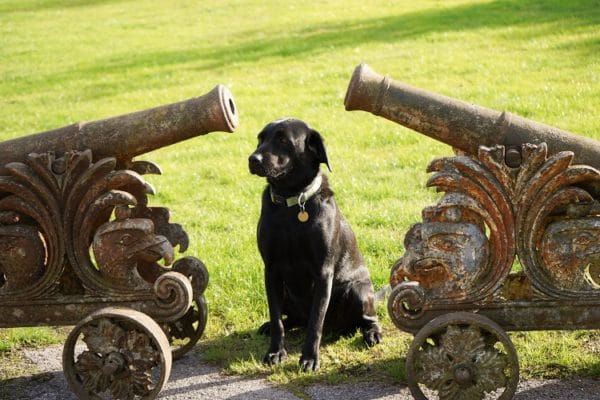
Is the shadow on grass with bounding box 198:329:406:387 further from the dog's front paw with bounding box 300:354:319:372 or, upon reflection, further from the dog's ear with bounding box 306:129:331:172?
the dog's ear with bounding box 306:129:331:172

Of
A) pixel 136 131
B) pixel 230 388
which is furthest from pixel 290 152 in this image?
pixel 230 388

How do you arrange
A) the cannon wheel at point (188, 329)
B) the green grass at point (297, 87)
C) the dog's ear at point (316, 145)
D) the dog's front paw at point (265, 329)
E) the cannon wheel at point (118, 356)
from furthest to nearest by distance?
1. the green grass at point (297, 87)
2. the dog's front paw at point (265, 329)
3. the cannon wheel at point (188, 329)
4. the dog's ear at point (316, 145)
5. the cannon wheel at point (118, 356)

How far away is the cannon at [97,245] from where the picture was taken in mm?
5266

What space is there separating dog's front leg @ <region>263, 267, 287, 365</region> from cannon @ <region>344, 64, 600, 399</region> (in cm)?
103

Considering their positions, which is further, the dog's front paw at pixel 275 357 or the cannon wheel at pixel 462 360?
the dog's front paw at pixel 275 357

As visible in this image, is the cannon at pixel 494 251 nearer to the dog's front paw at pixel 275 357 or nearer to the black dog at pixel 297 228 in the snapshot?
the black dog at pixel 297 228

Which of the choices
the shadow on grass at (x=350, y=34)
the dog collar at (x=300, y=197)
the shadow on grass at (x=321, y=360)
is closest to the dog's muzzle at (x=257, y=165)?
the dog collar at (x=300, y=197)

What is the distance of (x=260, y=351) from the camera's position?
615 centimetres

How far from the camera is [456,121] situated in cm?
516

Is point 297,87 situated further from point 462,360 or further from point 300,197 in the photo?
point 462,360

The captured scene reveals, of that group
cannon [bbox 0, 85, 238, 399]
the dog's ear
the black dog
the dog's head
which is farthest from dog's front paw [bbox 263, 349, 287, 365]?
the dog's ear

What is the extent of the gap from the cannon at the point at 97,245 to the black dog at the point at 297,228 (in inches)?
18.0

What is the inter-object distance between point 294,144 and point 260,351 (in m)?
1.32

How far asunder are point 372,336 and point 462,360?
1.20 metres
